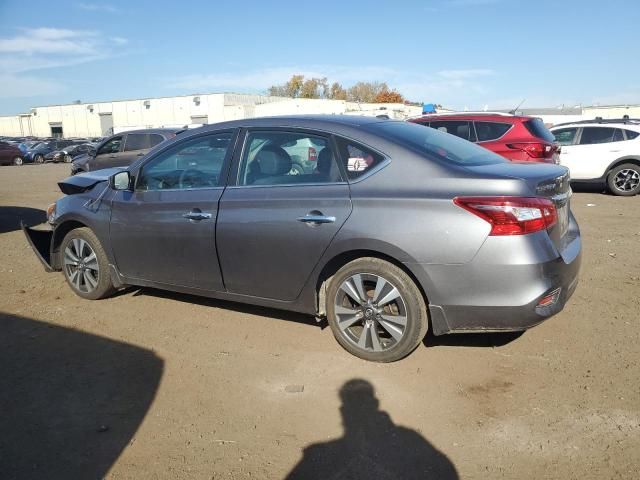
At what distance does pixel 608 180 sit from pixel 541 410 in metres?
10.7

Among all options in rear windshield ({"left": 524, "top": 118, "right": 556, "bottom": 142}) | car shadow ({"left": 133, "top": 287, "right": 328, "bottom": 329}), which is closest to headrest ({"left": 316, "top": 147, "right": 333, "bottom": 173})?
car shadow ({"left": 133, "top": 287, "right": 328, "bottom": 329})

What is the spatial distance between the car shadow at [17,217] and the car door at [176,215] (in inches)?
210

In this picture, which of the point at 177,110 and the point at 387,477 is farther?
the point at 177,110

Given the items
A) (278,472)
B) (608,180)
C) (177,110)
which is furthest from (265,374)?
(177,110)

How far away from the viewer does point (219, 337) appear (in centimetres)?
423

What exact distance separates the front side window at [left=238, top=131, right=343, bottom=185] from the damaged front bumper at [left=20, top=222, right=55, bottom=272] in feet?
8.50

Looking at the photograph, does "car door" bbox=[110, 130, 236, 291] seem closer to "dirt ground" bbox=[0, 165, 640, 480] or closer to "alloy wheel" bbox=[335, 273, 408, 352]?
"dirt ground" bbox=[0, 165, 640, 480]

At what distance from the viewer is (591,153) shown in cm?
1213

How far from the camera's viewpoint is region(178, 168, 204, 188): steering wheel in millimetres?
4352

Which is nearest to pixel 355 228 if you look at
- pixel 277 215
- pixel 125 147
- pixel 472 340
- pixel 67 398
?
pixel 277 215

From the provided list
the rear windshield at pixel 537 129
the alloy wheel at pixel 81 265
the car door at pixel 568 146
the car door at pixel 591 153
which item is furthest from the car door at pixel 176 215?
the car door at pixel 568 146

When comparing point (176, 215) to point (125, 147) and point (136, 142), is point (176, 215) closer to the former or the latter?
point (136, 142)

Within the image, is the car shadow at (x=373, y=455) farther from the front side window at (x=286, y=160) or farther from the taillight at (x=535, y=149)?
the taillight at (x=535, y=149)

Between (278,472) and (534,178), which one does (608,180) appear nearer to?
(534,178)
